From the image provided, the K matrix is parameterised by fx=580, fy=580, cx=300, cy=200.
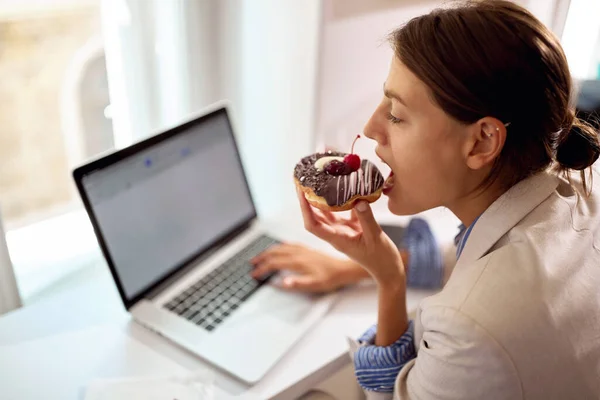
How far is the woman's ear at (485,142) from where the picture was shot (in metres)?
0.79

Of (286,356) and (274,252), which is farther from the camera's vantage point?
(274,252)

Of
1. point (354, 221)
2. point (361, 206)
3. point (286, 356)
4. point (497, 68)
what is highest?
point (497, 68)

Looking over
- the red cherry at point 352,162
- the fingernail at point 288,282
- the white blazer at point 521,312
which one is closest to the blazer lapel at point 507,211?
the white blazer at point 521,312

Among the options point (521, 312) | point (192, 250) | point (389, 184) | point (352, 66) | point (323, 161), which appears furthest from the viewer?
point (352, 66)

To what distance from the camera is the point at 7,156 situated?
1.23 m

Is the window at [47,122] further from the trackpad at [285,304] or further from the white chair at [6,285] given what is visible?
the trackpad at [285,304]

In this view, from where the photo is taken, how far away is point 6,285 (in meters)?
1.15

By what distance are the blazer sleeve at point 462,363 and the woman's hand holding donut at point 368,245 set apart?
0.22m

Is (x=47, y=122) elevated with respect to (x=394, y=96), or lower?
lower

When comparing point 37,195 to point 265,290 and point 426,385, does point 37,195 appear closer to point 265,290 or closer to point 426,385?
point 265,290

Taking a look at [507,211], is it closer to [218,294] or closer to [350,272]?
[350,272]

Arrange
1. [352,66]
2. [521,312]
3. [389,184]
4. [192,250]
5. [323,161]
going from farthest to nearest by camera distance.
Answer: [352,66] < [192,250] < [323,161] < [389,184] < [521,312]

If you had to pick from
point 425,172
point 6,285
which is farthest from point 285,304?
point 6,285

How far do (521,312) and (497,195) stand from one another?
9.3 inches
